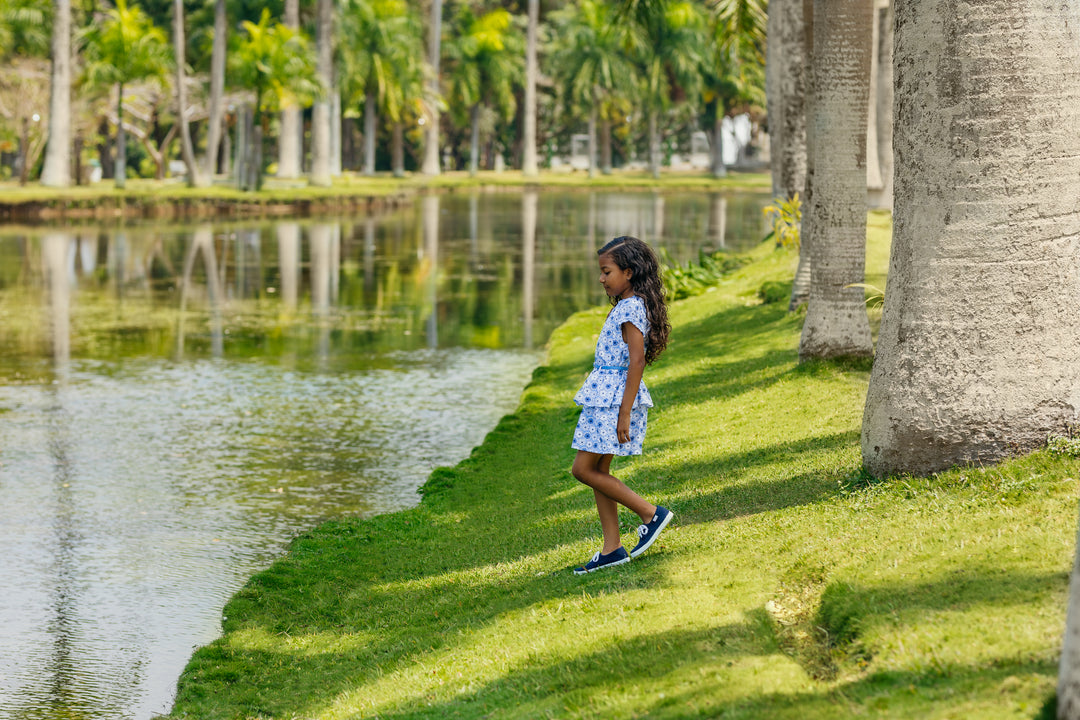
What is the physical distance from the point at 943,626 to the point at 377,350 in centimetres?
1364

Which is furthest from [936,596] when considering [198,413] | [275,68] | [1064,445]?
[275,68]

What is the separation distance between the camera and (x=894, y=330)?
23.6ft

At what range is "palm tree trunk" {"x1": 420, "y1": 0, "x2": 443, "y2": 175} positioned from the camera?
7100 centimetres

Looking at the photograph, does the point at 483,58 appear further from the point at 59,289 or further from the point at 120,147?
the point at 59,289

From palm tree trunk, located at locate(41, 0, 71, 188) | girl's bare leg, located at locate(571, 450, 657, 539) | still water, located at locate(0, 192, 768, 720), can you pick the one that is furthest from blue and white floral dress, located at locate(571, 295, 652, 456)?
palm tree trunk, located at locate(41, 0, 71, 188)

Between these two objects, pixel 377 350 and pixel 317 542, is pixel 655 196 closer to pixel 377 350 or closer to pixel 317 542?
pixel 377 350

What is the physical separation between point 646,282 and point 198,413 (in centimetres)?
830

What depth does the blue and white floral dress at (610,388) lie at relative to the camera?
661 cm

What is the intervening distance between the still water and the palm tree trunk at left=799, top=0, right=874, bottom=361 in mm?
3557

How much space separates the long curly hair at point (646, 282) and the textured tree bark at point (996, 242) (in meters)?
1.39

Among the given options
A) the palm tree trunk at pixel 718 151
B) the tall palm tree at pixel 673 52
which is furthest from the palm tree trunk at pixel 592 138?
the palm tree trunk at pixel 718 151

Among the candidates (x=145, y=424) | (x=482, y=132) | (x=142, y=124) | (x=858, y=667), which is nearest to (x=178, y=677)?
(x=858, y=667)

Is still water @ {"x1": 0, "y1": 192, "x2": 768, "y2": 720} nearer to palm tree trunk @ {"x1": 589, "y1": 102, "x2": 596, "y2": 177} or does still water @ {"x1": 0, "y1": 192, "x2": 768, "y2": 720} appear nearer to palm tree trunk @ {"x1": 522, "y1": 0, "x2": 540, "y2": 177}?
palm tree trunk @ {"x1": 522, "y1": 0, "x2": 540, "y2": 177}

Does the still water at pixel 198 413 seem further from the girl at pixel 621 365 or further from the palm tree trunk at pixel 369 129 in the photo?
the palm tree trunk at pixel 369 129
